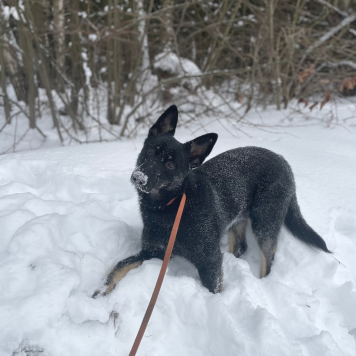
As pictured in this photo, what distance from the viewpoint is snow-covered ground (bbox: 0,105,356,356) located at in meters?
1.56

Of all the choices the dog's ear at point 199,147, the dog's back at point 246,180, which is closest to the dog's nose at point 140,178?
the dog's ear at point 199,147

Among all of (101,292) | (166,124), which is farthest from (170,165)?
(101,292)

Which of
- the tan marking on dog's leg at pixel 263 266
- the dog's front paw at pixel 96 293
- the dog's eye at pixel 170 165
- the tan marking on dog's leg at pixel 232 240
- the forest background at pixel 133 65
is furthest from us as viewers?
the forest background at pixel 133 65

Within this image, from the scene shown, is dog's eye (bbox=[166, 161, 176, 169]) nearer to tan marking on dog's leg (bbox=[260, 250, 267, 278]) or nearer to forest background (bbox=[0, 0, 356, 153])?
tan marking on dog's leg (bbox=[260, 250, 267, 278])

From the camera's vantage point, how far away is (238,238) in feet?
8.87

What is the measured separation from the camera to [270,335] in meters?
1.60

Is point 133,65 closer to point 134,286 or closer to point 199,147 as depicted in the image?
point 199,147

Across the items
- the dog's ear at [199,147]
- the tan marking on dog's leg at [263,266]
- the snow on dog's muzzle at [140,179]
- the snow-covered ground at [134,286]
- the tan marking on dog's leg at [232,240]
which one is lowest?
the tan marking on dog's leg at [232,240]

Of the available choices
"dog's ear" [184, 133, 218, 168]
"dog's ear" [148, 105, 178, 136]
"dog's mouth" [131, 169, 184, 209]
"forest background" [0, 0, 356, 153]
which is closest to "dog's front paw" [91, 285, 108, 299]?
"dog's mouth" [131, 169, 184, 209]

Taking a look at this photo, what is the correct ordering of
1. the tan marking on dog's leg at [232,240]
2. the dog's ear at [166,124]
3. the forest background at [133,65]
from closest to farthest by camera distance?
the dog's ear at [166,124] → the tan marking on dog's leg at [232,240] → the forest background at [133,65]

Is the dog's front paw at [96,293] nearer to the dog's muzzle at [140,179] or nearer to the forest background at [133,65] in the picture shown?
the dog's muzzle at [140,179]

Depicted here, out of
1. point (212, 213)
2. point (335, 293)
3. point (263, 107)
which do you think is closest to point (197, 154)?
point (212, 213)

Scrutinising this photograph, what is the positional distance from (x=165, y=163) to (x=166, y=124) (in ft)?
1.29

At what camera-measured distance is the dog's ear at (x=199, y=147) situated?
205 cm
